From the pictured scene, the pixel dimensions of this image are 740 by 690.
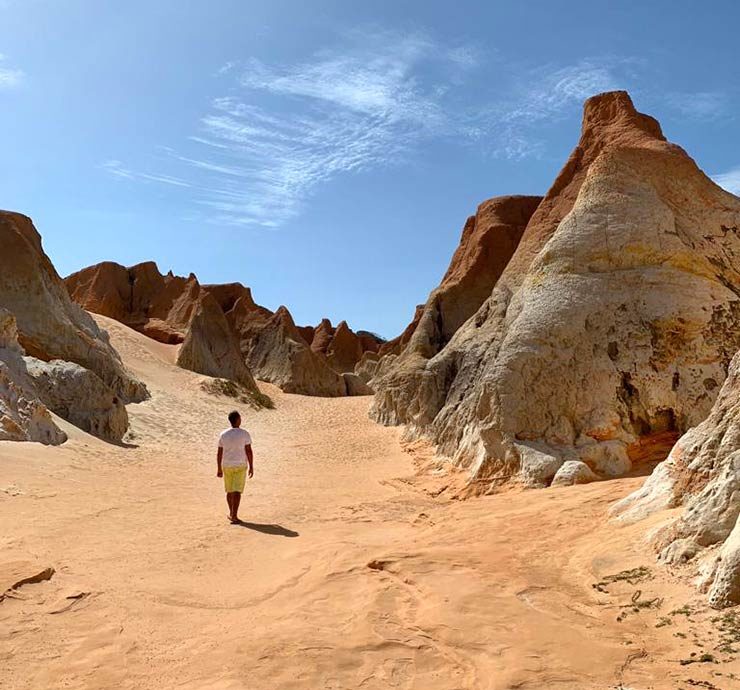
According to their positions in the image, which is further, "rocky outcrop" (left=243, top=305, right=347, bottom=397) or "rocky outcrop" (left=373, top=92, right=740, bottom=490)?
"rocky outcrop" (left=243, top=305, right=347, bottom=397)

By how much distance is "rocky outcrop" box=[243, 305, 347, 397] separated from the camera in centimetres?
3059

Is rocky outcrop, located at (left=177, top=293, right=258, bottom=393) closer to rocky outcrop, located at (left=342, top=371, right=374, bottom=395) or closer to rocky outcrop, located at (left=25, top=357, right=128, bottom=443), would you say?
rocky outcrop, located at (left=342, top=371, right=374, bottom=395)

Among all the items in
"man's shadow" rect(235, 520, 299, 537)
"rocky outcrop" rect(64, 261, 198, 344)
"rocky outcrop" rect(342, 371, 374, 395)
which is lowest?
"man's shadow" rect(235, 520, 299, 537)

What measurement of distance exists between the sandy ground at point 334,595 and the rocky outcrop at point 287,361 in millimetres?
22310

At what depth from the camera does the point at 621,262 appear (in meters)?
9.72

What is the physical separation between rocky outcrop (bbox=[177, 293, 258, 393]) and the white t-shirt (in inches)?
653

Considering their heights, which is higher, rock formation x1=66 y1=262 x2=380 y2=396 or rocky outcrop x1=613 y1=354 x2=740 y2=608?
rock formation x1=66 y1=262 x2=380 y2=396

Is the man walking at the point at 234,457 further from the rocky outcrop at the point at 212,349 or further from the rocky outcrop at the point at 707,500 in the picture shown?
the rocky outcrop at the point at 212,349

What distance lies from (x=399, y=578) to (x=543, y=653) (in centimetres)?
137

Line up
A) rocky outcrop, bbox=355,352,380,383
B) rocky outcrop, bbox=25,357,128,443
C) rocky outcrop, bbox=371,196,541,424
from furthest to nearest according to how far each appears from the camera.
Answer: rocky outcrop, bbox=355,352,380,383 → rocky outcrop, bbox=371,196,541,424 → rocky outcrop, bbox=25,357,128,443

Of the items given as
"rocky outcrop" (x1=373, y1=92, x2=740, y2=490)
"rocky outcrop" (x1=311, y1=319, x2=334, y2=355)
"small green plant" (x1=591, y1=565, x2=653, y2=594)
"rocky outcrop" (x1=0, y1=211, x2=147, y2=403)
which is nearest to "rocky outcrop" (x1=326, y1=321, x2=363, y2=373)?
"rocky outcrop" (x1=311, y1=319, x2=334, y2=355)

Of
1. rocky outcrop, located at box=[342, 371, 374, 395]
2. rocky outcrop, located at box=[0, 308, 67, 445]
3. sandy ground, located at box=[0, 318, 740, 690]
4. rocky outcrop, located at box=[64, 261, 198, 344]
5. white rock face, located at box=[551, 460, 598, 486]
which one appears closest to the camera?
sandy ground, located at box=[0, 318, 740, 690]

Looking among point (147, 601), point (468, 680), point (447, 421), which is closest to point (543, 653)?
point (468, 680)

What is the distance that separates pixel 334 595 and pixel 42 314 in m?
13.8
